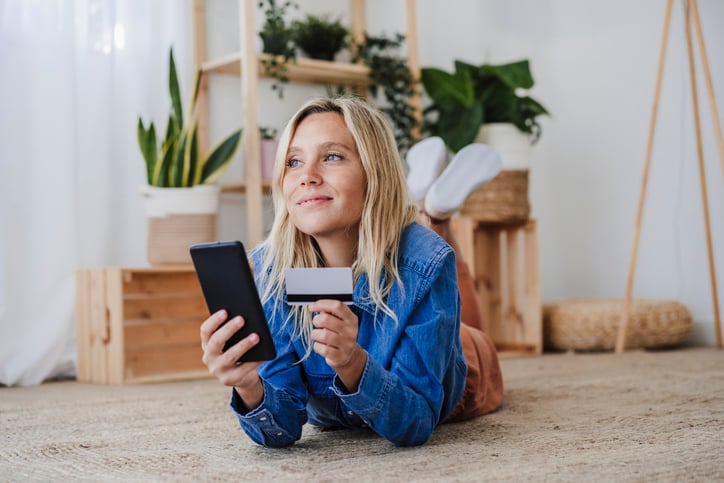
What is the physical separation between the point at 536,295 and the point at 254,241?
1.02 m

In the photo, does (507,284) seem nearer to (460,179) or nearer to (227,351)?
(460,179)

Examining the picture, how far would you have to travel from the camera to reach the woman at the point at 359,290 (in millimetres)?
1102

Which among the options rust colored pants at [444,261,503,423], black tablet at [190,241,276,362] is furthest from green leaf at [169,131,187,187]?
black tablet at [190,241,276,362]

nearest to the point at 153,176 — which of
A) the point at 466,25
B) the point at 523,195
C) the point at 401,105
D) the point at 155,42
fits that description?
the point at 155,42

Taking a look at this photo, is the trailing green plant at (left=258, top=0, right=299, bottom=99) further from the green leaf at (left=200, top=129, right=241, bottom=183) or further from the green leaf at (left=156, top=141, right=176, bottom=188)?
the green leaf at (left=156, top=141, right=176, bottom=188)

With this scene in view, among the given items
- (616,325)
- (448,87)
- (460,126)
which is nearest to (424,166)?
(460,126)

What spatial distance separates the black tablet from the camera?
3.20ft

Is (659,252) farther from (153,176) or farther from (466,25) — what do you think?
(153,176)

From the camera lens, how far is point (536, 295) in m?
2.87

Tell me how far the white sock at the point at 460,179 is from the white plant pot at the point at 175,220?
2.76ft

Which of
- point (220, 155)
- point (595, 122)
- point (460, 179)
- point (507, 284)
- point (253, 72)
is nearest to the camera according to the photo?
point (460, 179)

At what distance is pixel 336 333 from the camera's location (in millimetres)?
971

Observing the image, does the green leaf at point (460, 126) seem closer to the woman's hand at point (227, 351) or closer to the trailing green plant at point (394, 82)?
the trailing green plant at point (394, 82)

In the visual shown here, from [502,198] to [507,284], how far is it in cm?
51
